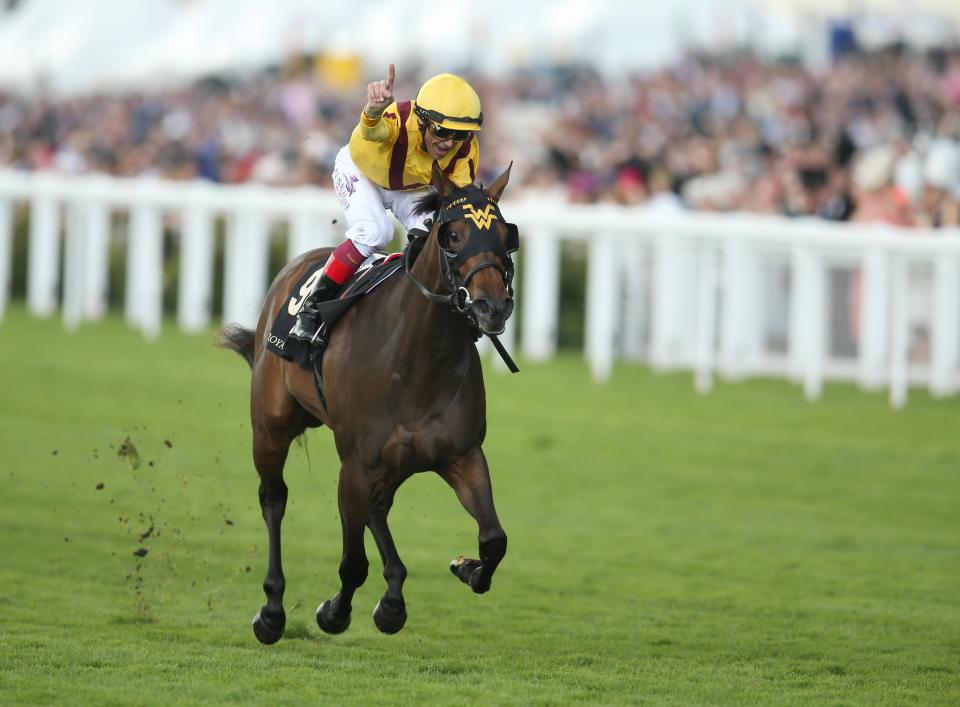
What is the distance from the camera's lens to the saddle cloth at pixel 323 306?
6387 mm

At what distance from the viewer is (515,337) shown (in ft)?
53.2

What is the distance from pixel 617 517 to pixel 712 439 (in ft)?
→ 8.77

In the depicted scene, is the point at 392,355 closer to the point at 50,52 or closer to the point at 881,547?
the point at 881,547

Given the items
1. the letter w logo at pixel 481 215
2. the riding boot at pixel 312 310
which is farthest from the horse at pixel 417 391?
the riding boot at pixel 312 310

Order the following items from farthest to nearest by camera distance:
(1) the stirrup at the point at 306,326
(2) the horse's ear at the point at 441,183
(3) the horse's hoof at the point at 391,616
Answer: (1) the stirrup at the point at 306,326
(3) the horse's hoof at the point at 391,616
(2) the horse's ear at the point at 441,183

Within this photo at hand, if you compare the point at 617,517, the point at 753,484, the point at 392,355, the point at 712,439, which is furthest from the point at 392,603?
the point at 712,439

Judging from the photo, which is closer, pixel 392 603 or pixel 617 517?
pixel 392 603

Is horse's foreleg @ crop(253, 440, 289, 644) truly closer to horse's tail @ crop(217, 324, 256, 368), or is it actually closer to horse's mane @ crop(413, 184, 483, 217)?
horse's tail @ crop(217, 324, 256, 368)

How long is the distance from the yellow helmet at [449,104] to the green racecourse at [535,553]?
1.96 m

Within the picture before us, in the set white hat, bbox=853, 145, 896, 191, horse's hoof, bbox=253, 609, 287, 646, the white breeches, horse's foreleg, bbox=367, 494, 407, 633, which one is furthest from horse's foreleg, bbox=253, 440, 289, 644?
white hat, bbox=853, 145, 896, 191

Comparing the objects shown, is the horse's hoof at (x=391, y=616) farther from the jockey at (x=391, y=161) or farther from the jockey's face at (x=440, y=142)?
the jockey's face at (x=440, y=142)

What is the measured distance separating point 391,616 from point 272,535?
0.90 metres

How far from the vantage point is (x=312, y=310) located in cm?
656

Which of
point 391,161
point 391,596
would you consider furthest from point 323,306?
point 391,596
